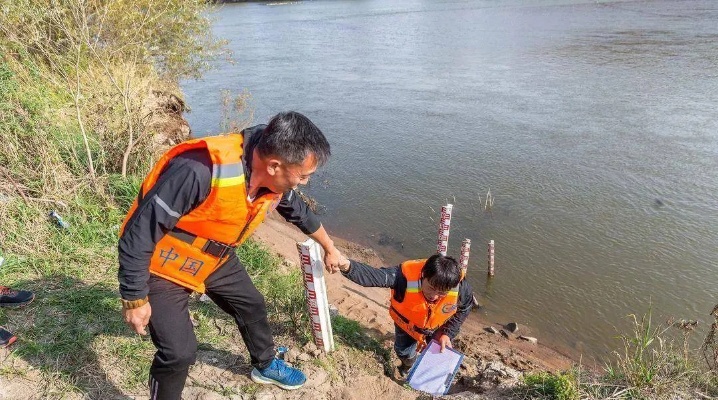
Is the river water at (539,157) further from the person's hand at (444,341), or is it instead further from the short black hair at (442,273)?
the short black hair at (442,273)

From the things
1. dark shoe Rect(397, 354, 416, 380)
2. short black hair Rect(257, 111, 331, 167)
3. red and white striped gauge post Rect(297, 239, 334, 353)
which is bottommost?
dark shoe Rect(397, 354, 416, 380)

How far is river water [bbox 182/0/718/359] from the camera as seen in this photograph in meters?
6.82

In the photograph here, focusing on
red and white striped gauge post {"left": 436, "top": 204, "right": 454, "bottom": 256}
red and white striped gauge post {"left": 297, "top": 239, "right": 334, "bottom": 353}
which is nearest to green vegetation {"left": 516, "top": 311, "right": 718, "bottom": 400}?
red and white striped gauge post {"left": 297, "top": 239, "right": 334, "bottom": 353}

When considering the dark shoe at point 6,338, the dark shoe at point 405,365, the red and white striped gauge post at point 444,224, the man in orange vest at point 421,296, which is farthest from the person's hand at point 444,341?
the dark shoe at point 6,338

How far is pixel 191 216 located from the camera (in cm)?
225

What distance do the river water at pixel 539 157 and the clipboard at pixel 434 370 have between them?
2.89 meters

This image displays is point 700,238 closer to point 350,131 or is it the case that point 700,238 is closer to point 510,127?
point 510,127

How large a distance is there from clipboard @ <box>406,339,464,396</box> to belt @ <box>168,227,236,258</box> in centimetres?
182

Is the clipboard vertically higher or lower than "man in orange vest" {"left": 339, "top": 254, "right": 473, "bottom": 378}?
lower

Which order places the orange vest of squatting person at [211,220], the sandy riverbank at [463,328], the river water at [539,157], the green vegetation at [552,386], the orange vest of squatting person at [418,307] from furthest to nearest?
the river water at [539,157] → the sandy riverbank at [463,328] → the orange vest of squatting person at [418,307] → the green vegetation at [552,386] → the orange vest of squatting person at [211,220]

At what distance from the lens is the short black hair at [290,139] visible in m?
2.12

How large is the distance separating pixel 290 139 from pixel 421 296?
208 cm

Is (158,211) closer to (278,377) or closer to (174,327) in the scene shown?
(174,327)

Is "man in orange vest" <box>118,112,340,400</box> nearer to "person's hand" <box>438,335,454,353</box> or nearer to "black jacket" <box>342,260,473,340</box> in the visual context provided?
"black jacket" <box>342,260,473,340</box>
